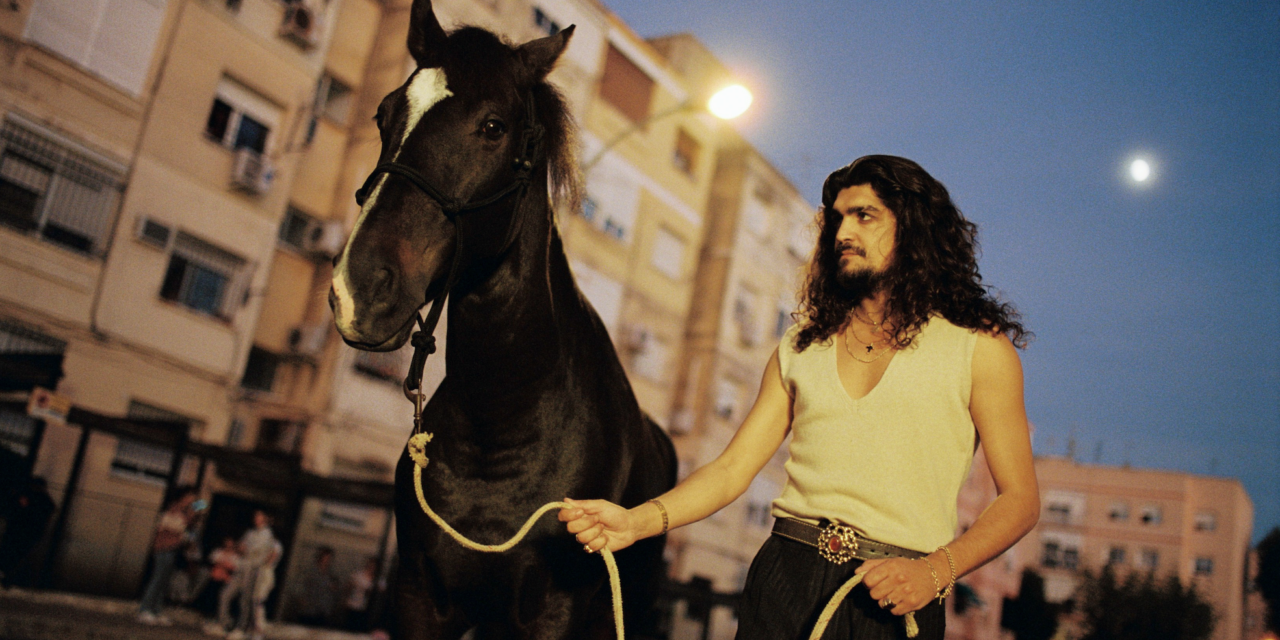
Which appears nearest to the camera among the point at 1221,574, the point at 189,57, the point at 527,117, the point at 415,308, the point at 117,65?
the point at 415,308

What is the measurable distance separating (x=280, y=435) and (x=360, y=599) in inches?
192

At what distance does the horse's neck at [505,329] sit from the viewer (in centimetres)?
311

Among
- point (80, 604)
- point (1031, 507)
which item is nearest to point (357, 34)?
point (80, 604)

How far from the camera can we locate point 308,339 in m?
20.5

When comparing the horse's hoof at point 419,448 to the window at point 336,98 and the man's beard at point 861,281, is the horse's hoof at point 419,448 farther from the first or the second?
the window at point 336,98

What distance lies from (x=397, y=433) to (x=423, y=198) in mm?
19995

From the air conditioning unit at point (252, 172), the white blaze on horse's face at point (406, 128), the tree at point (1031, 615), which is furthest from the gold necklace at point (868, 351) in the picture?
the tree at point (1031, 615)

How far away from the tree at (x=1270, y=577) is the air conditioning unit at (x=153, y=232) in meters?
54.7

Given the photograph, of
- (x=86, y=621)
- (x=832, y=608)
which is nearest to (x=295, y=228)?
(x=86, y=621)

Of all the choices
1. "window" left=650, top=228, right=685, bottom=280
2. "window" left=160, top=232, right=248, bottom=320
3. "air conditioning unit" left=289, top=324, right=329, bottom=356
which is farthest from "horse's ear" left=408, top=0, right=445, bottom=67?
"window" left=650, top=228, right=685, bottom=280

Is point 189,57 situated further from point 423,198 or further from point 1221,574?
point 1221,574

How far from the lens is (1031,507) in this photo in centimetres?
233

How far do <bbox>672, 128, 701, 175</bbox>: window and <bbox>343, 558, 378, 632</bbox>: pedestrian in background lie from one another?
1782 centimetres

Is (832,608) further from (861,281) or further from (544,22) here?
(544,22)
